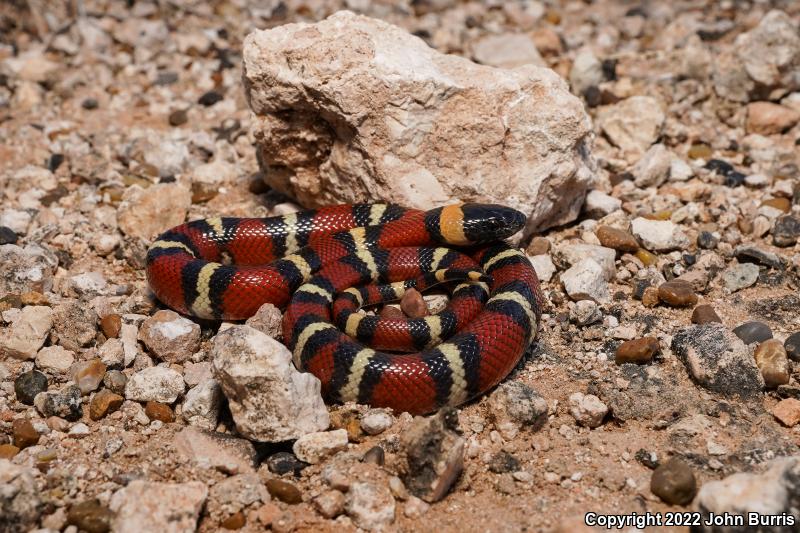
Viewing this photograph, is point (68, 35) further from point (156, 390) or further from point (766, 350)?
point (766, 350)

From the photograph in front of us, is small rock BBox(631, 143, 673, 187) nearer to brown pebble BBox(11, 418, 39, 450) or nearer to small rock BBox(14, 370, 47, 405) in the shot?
small rock BBox(14, 370, 47, 405)

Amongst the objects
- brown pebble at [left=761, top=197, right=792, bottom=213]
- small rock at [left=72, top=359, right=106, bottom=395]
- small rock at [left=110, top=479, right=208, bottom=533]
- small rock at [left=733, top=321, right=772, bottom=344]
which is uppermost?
brown pebble at [left=761, top=197, right=792, bottom=213]

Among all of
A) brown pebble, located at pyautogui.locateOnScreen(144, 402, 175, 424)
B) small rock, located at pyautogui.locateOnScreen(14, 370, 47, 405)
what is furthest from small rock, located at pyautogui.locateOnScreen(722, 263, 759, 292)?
small rock, located at pyautogui.locateOnScreen(14, 370, 47, 405)

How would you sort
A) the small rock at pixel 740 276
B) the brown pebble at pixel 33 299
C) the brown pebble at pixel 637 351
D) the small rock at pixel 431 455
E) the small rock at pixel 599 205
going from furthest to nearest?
the small rock at pixel 599 205, the small rock at pixel 740 276, the brown pebble at pixel 33 299, the brown pebble at pixel 637 351, the small rock at pixel 431 455

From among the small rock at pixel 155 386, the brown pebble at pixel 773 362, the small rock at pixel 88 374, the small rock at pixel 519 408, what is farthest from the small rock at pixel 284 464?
the brown pebble at pixel 773 362

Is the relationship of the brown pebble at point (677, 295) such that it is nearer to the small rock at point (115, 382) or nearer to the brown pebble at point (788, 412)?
the brown pebble at point (788, 412)
